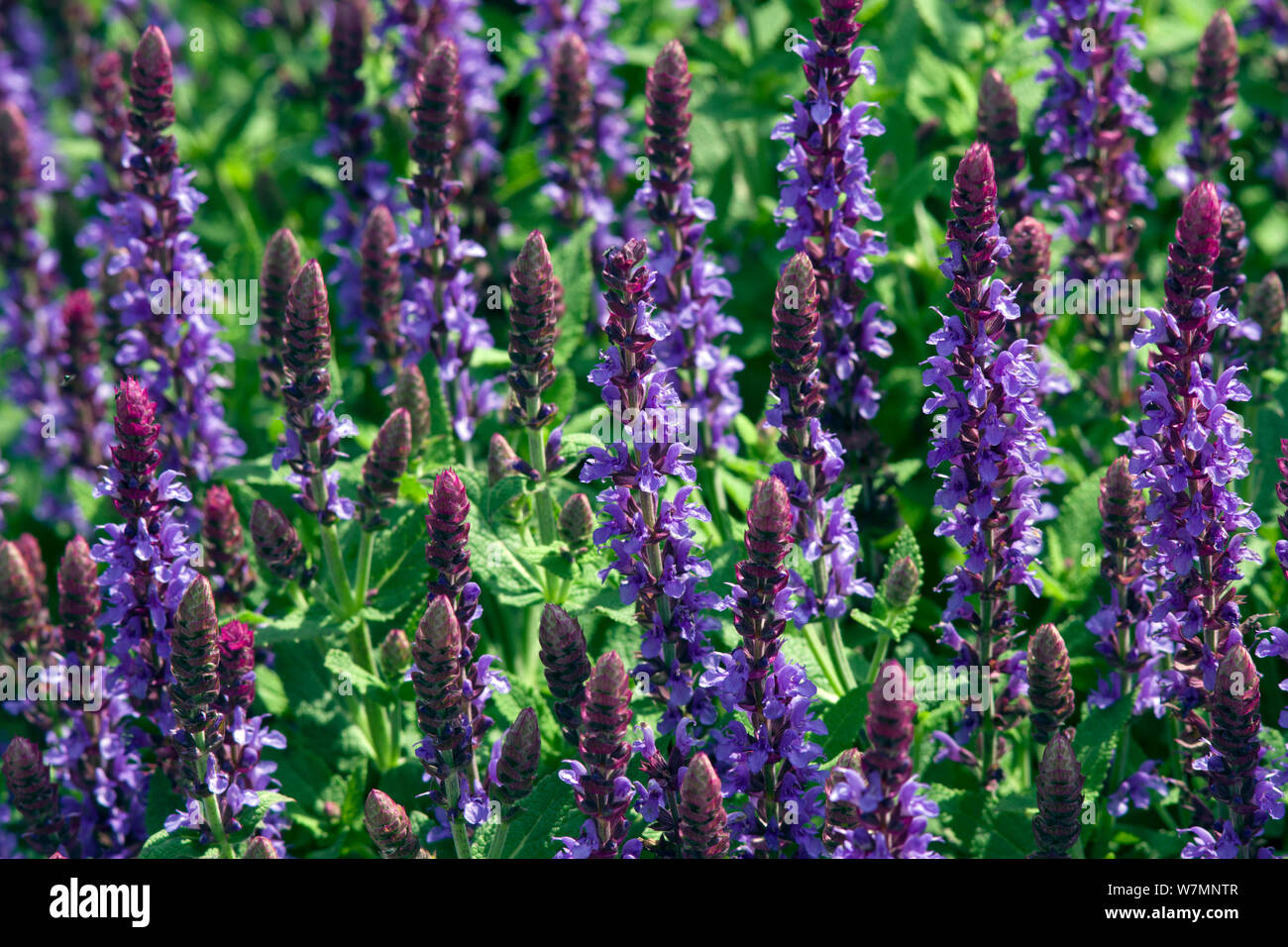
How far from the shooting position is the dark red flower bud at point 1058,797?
4621 millimetres

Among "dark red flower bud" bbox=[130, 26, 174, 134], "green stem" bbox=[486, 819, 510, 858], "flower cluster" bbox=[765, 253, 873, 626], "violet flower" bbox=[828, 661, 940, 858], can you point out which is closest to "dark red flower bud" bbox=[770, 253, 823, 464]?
"flower cluster" bbox=[765, 253, 873, 626]

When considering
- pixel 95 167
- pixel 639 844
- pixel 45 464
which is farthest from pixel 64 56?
pixel 639 844

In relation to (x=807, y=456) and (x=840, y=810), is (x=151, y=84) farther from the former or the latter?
(x=840, y=810)

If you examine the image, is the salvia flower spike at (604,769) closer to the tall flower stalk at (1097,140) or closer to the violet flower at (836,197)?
the violet flower at (836,197)

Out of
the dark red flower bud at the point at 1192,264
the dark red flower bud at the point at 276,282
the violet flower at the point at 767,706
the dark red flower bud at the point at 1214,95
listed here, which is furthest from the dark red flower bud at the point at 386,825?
the dark red flower bud at the point at 1214,95

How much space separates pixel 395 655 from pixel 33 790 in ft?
4.45

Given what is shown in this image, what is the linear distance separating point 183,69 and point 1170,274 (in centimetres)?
705

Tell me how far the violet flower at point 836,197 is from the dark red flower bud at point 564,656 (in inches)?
64.9

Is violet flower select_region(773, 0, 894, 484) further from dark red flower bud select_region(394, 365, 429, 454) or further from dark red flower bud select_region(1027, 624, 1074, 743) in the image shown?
dark red flower bud select_region(394, 365, 429, 454)

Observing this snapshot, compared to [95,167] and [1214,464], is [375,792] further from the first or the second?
[95,167]

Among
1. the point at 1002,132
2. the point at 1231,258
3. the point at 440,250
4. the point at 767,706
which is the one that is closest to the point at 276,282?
the point at 440,250

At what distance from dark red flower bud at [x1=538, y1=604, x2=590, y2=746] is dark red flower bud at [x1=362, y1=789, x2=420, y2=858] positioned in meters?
0.64

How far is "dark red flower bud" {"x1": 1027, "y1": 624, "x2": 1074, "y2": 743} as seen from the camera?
4918 mm

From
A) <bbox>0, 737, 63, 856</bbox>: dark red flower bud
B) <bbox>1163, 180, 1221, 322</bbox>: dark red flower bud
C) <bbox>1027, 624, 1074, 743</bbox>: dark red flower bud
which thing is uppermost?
<bbox>1163, 180, 1221, 322</bbox>: dark red flower bud
